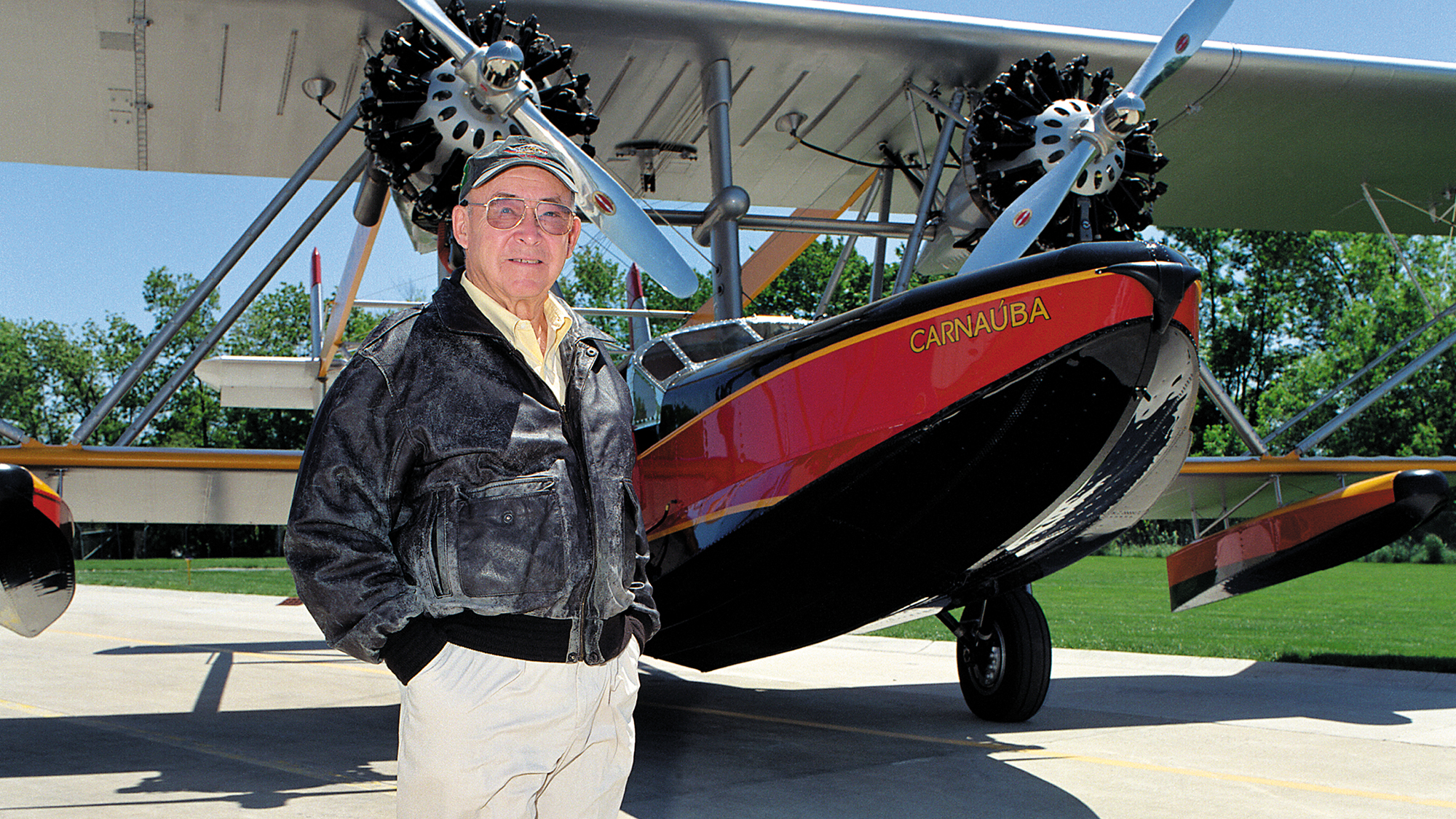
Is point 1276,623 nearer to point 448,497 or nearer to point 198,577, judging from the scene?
point 448,497

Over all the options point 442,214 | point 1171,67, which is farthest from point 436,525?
point 1171,67

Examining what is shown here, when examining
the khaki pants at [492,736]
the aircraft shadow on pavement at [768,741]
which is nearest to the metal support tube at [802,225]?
the aircraft shadow on pavement at [768,741]

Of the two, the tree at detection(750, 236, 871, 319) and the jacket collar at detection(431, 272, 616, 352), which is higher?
the tree at detection(750, 236, 871, 319)

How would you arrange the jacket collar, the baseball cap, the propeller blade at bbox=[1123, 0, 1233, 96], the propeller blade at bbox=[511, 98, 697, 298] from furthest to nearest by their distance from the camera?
1. the propeller blade at bbox=[1123, 0, 1233, 96]
2. the propeller blade at bbox=[511, 98, 697, 298]
3. the baseball cap
4. the jacket collar

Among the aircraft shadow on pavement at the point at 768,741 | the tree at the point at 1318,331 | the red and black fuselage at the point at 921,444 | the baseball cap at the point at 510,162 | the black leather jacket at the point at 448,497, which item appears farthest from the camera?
the tree at the point at 1318,331

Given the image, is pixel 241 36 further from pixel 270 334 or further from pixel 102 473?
pixel 270 334

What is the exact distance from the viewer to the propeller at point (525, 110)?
5020 mm

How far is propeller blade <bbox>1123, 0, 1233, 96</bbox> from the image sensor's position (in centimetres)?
661

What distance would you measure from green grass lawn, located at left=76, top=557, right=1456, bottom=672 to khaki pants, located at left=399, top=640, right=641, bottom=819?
889 centimetres

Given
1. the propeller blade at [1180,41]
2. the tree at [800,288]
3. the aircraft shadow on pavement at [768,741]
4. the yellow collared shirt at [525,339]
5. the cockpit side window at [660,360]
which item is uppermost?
the tree at [800,288]

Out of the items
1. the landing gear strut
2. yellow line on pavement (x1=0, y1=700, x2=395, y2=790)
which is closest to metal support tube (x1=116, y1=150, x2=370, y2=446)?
yellow line on pavement (x1=0, y1=700, x2=395, y2=790)

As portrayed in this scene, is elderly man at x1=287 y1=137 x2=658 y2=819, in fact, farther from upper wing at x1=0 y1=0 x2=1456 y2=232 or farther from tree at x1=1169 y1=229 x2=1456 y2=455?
tree at x1=1169 y1=229 x2=1456 y2=455

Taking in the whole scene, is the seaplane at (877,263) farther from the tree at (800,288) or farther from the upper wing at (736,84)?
the tree at (800,288)

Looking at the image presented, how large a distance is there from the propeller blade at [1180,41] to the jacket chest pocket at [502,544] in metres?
5.99
